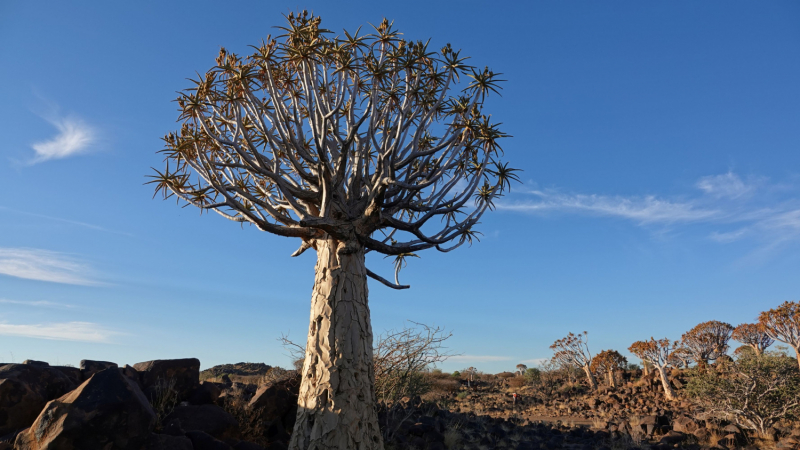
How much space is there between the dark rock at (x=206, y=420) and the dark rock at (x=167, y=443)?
0.94 m

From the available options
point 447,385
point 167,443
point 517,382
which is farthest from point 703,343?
point 167,443

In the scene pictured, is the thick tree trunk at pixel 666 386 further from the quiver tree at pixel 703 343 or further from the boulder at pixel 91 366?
the boulder at pixel 91 366

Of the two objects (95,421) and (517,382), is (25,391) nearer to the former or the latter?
(95,421)

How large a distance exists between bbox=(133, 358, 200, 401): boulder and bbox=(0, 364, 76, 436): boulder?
1.12m

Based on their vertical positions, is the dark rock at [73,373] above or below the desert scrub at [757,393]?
above

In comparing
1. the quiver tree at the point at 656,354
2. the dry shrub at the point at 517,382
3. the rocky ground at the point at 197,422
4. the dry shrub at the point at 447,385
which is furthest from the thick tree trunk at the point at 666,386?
the dry shrub at the point at 447,385

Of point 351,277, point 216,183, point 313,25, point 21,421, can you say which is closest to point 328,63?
point 313,25

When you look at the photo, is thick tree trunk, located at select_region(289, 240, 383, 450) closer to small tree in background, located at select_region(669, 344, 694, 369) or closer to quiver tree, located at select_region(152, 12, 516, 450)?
quiver tree, located at select_region(152, 12, 516, 450)

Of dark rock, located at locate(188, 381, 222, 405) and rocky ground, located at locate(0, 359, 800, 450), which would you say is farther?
dark rock, located at locate(188, 381, 222, 405)

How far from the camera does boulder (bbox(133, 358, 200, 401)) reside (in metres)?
8.15

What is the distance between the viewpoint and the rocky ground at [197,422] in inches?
221

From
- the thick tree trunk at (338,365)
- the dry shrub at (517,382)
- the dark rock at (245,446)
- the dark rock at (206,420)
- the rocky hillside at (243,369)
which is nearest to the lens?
the thick tree trunk at (338,365)

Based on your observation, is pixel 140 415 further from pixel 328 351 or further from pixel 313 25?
pixel 313 25

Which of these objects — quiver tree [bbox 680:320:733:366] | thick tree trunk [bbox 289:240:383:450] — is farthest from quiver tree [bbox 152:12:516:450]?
quiver tree [bbox 680:320:733:366]
